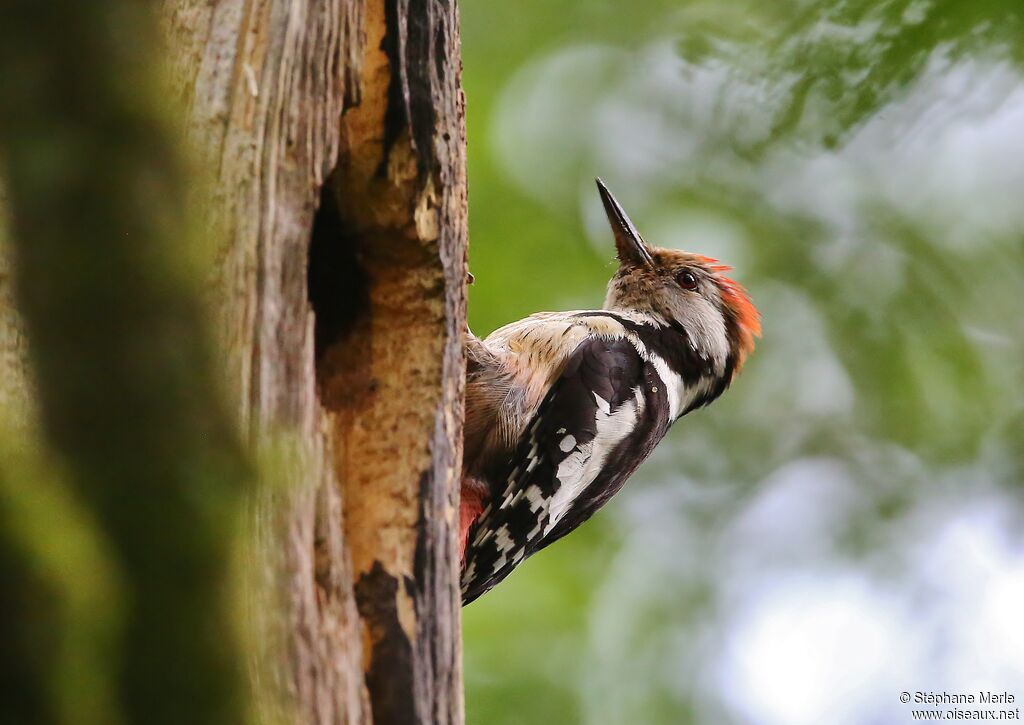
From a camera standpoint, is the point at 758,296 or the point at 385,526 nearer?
the point at 385,526

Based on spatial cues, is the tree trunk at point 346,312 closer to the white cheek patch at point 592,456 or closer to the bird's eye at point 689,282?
the white cheek patch at point 592,456

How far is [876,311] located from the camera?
499 cm

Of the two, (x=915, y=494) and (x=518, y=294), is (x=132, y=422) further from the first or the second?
(x=915, y=494)

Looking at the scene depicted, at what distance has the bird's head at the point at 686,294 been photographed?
4.11 metres

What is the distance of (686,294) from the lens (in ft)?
13.6

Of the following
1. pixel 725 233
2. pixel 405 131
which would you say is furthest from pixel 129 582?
pixel 725 233

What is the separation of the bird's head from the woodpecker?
118 millimetres

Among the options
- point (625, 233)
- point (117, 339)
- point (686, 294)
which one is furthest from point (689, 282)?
point (117, 339)

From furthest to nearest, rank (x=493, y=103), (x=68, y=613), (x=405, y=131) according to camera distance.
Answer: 1. (x=493, y=103)
2. (x=405, y=131)
3. (x=68, y=613)

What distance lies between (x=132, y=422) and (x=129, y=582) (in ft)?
0.30

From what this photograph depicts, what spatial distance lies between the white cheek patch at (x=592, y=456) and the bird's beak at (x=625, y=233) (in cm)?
89

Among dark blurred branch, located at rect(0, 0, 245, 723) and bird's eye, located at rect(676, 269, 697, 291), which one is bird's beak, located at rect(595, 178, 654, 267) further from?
dark blurred branch, located at rect(0, 0, 245, 723)

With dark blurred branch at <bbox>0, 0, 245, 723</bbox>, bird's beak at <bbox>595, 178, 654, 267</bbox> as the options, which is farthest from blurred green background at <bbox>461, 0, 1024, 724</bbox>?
dark blurred branch at <bbox>0, 0, 245, 723</bbox>

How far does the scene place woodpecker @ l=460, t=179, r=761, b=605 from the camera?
128 inches
